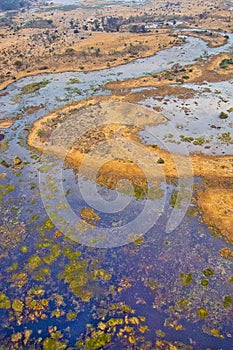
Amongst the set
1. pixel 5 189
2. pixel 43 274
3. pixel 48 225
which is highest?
pixel 5 189

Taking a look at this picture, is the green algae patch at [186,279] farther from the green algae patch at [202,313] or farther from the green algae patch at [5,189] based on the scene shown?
the green algae patch at [5,189]

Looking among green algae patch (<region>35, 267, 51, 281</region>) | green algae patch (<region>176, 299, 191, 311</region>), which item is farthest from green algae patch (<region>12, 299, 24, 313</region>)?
green algae patch (<region>176, 299, 191, 311</region>)

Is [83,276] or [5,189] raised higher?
[5,189]

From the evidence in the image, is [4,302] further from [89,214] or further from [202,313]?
[202,313]

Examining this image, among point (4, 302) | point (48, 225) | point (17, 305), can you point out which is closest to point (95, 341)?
point (17, 305)

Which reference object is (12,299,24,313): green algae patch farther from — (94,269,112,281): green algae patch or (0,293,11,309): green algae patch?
(94,269,112,281): green algae patch
